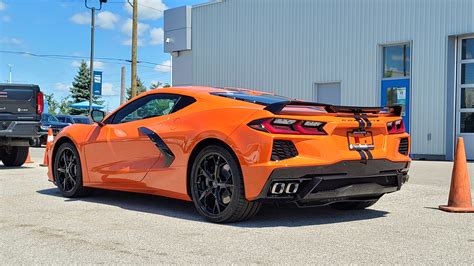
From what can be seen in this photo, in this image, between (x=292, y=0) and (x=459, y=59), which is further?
(x=292, y=0)

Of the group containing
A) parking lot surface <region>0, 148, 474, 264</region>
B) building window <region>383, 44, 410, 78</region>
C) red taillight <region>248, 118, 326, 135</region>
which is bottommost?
parking lot surface <region>0, 148, 474, 264</region>

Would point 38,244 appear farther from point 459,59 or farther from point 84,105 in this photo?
point 84,105

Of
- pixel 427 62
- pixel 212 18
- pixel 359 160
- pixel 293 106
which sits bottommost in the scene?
pixel 359 160

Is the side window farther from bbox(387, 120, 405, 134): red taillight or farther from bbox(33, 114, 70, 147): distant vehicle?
bbox(33, 114, 70, 147): distant vehicle

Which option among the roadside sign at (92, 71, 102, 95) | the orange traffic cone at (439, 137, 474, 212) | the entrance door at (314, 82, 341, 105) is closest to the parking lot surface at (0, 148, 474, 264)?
the orange traffic cone at (439, 137, 474, 212)

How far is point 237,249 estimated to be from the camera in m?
4.04

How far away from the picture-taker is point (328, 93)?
18.1 meters

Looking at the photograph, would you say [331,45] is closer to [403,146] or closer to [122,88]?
[122,88]

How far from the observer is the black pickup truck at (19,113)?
33.6ft

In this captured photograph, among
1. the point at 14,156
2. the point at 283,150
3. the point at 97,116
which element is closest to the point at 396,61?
the point at 14,156

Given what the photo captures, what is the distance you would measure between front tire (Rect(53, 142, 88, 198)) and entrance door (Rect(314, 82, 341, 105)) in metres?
12.0

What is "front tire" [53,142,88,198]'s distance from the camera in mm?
6672

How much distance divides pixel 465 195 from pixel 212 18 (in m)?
16.9

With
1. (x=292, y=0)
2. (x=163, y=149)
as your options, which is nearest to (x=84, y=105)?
(x=292, y=0)
